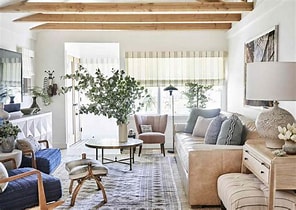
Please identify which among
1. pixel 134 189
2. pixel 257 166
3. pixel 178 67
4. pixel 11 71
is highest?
pixel 178 67

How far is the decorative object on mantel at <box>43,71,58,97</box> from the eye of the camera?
799 cm

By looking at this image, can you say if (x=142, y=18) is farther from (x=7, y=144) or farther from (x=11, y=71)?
(x=7, y=144)

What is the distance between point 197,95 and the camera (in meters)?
7.98

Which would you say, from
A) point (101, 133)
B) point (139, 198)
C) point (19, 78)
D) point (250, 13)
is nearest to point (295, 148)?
point (139, 198)

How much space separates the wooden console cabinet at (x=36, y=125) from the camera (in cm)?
578

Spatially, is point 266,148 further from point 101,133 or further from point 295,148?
point 101,133

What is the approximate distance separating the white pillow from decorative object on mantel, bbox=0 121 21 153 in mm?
3038

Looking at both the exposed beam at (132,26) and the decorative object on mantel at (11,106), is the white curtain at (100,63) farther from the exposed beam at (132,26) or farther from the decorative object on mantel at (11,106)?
the decorative object on mantel at (11,106)

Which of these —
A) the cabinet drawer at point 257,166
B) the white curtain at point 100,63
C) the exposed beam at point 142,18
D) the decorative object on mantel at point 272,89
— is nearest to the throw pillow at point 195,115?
the exposed beam at point 142,18

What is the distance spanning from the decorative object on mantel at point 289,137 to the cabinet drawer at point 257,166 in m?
0.23

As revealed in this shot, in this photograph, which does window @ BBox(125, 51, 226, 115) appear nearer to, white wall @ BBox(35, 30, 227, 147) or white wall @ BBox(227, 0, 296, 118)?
white wall @ BBox(35, 30, 227, 147)

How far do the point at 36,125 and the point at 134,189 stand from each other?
257 cm

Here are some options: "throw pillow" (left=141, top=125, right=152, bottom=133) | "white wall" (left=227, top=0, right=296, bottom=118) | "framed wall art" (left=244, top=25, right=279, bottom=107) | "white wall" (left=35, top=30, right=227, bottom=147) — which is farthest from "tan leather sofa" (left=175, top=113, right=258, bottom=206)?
"white wall" (left=35, top=30, right=227, bottom=147)

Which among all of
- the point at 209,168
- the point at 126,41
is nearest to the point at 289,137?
the point at 209,168
